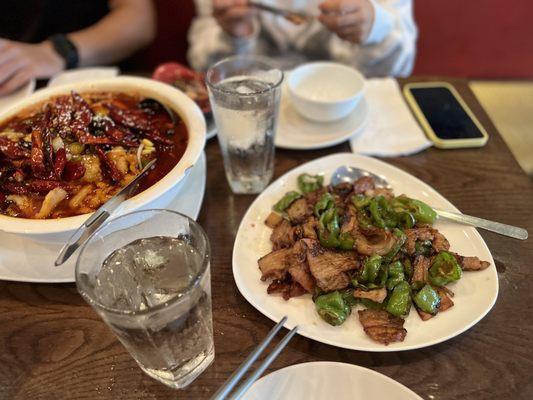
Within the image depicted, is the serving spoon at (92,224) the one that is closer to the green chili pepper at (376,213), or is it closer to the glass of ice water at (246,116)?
the glass of ice water at (246,116)

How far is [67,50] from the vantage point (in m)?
2.14

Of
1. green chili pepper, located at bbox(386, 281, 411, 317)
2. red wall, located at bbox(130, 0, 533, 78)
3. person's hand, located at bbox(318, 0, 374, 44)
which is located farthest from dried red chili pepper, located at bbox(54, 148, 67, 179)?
red wall, located at bbox(130, 0, 533, 78)

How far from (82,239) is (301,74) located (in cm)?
118

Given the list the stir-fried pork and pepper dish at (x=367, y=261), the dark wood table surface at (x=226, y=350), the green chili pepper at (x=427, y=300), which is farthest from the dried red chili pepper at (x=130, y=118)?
the green chili pepper at (x=427, y=300)

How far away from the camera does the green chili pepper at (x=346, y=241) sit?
1.15 metres

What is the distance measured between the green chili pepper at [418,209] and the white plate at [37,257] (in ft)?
2.03

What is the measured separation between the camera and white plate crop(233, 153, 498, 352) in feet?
3.28

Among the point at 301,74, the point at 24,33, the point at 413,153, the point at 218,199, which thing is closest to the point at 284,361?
the point at 218,199

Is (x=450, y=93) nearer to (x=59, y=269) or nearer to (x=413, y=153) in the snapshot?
(x=413, y=153)

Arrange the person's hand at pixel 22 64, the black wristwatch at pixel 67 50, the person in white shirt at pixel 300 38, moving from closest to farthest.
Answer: the person's hand at pixel 22 64
the person in white shirt at pixel 300 38
the black wristwatch at pixel 67 50

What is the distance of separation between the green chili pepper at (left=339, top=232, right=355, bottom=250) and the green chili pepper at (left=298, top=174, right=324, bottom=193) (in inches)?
10.8

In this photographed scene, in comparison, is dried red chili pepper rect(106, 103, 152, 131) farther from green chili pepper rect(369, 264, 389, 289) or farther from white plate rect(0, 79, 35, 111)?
green chili pepper rect(369, 264, 389, 289)

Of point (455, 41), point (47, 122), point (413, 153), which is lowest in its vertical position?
point (455, 41)

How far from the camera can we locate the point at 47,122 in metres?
1.37
